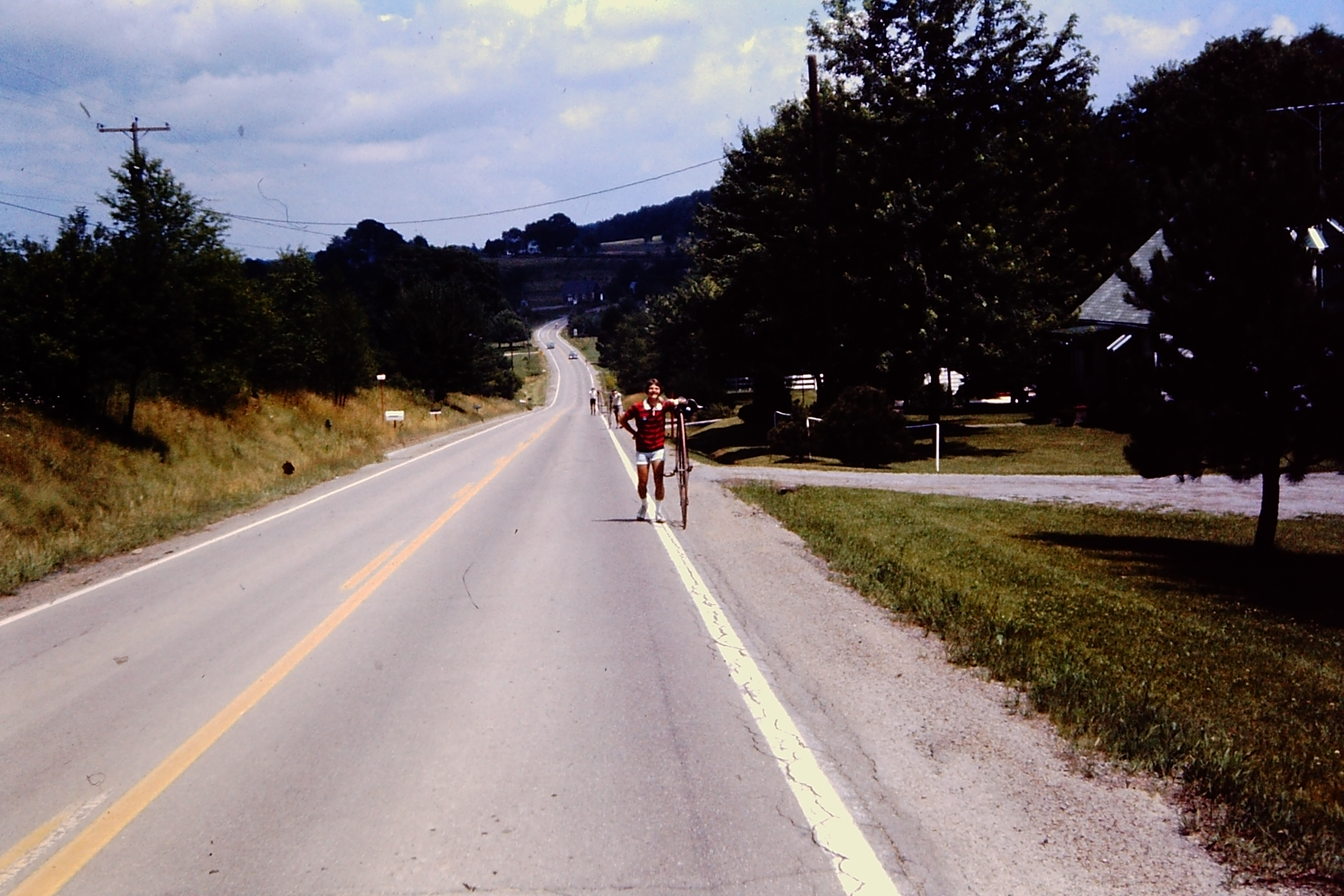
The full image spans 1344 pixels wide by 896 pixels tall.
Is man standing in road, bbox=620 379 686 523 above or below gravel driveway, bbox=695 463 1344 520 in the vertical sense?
above

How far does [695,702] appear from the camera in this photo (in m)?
6.62

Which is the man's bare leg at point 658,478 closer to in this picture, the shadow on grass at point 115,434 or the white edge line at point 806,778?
the white edge line at point 806,778

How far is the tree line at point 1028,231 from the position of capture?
12.7 meters

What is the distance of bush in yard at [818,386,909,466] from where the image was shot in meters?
27.8

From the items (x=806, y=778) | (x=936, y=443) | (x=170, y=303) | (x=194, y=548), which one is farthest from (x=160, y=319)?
(x=806, y=778)

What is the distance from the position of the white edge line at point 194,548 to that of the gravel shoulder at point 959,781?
7199 millimetres

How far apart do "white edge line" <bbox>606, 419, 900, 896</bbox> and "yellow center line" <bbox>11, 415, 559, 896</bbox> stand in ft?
10.4

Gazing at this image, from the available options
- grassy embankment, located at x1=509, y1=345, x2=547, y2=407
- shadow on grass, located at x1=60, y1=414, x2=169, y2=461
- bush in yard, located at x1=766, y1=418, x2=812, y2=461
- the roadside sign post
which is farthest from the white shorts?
grassy embankment, located at x1=509, y1=345, x2=547, y2=407

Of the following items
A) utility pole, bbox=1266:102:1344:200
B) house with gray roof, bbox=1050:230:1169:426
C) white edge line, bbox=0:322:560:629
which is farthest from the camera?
house with gray roof, bbox=1050:230:1169:426

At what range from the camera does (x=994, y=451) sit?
29.8m

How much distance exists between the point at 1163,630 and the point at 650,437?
8.09 metres

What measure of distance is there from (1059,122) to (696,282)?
17.1m

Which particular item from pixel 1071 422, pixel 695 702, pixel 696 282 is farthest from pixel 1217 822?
pixel 696 282

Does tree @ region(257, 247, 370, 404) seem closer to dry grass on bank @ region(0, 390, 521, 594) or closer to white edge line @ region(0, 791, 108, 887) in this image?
dry grass on bank @ region(0, 390, 521, 594)
